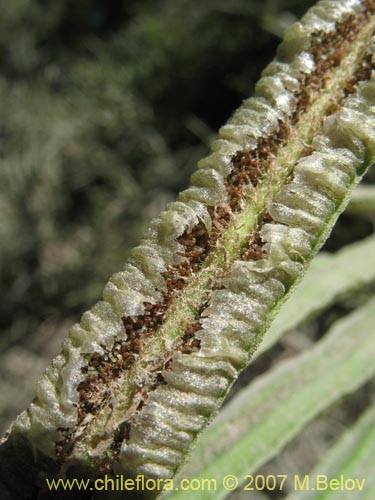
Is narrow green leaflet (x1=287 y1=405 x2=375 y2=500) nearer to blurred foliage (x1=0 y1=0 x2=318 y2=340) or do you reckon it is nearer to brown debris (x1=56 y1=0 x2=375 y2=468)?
brown debris (x1=56 y1=0 x2=375 y2=468)

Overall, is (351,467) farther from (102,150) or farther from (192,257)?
(102,150)

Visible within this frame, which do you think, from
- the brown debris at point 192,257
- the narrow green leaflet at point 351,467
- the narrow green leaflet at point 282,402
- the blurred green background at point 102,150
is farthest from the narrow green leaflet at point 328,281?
the blurred green background at point 102,150

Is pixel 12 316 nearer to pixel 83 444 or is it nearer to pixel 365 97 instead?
pixel 83 444

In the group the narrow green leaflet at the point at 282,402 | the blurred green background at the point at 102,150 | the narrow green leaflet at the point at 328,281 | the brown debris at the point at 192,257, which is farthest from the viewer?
the blurred green background at the point at 102,150

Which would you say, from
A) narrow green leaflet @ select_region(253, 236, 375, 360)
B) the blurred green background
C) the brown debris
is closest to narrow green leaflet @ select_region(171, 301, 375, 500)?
narrow green leaflet @ select_region(253, 236, 375, 360)

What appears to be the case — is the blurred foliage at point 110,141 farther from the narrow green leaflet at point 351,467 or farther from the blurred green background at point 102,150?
the narrow green leaflet at point 351,467

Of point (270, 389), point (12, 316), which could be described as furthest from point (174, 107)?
point (270, 389)
